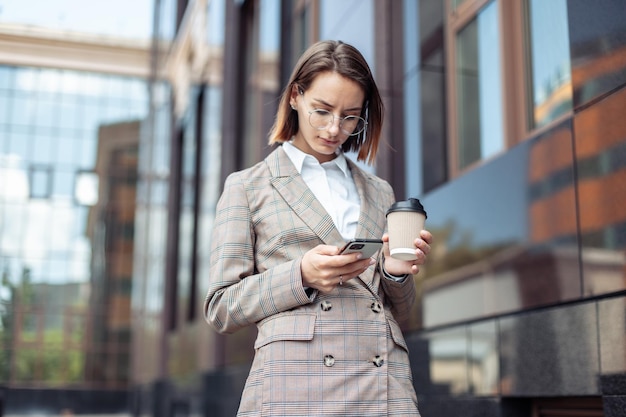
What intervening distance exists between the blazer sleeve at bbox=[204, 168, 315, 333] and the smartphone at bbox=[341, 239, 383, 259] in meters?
0.19

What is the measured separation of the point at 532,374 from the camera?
4645 millimetres

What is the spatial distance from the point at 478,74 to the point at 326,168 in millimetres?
4005

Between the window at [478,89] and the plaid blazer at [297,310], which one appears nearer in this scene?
the plaid blazer at [297,310]

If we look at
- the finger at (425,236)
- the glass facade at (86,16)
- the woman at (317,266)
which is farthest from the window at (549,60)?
the glass facade at (86,16)

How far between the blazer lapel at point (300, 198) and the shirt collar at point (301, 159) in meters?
0.02

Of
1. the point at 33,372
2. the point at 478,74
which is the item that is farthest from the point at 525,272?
the point at 33,372

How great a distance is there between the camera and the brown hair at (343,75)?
7.55ft

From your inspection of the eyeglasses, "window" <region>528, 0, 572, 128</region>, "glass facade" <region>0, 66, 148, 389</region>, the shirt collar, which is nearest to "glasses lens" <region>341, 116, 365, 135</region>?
the eyeglasses

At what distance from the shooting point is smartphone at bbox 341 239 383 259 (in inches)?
76.5

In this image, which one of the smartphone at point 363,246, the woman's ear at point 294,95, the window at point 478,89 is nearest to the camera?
the smartphone at point 363,246

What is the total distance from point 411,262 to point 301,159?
0.48m

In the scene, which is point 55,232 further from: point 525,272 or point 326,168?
point 326,168

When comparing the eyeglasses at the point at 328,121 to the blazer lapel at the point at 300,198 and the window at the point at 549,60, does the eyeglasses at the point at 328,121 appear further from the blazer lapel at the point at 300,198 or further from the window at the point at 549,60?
the window at the point at 549,60

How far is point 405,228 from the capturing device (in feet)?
6.57
